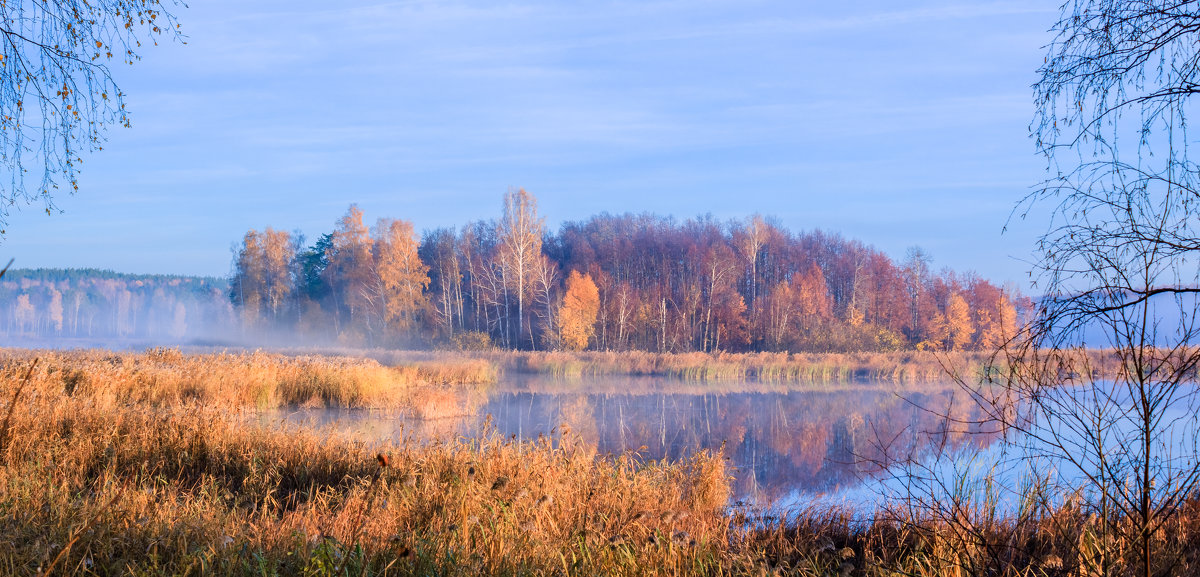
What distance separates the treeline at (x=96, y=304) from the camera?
12031 cm

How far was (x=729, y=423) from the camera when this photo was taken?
14.9 metres

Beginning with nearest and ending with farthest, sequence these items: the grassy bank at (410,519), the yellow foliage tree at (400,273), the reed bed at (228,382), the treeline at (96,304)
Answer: the grassy bank at (410,519), the reed bed at (228,382), the yellow foliage tree at (400,273), the treeline at (96,304)

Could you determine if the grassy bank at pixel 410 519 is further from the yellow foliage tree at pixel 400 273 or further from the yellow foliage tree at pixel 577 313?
the yellow foliage tree at pixel 400 273

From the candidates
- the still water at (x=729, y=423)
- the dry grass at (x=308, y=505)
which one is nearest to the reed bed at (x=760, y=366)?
the still water at (x=729, y=423)

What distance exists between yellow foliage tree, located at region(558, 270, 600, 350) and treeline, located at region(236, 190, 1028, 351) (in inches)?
2.5

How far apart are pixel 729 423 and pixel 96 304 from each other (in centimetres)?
14140

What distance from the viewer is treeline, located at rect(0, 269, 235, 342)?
12031 centimetres

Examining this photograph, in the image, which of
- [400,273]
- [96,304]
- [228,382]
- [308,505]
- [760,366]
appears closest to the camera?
[308,505]

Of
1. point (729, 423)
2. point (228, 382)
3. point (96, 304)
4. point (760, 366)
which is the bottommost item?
point (729, 423)

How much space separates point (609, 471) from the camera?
6.68 m

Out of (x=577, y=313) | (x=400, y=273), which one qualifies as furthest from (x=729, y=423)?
(x=400, y=273)

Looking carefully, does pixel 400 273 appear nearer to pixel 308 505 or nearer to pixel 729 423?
pixel 729 423

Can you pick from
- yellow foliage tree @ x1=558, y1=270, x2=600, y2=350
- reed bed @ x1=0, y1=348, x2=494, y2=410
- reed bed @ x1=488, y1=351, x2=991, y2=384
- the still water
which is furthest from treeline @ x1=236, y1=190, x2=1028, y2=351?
reed bed @ x1=0, y1=348, x2=494, y2=410

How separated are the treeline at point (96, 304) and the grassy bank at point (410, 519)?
11747 centimetres
